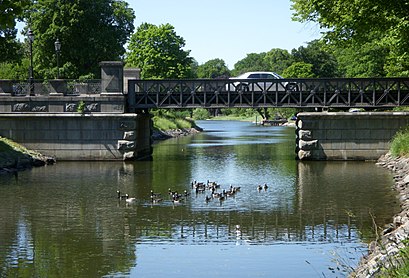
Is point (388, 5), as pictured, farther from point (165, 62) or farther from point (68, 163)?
point (165, 62)

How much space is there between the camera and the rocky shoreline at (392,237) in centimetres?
1305

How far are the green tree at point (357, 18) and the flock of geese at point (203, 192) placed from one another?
904 cm

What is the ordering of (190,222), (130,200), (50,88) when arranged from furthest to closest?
(50,88), (130,200), (190,222)

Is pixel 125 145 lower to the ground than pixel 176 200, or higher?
higher

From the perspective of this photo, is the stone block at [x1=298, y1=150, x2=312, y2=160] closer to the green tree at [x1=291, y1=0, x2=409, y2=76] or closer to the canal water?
the canal water

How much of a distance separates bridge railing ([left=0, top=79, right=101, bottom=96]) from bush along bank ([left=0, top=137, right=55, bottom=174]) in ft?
11.6

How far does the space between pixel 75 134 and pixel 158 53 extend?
136ft

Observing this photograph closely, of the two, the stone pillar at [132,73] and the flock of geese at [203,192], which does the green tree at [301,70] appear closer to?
the stone pillar at [132,73]

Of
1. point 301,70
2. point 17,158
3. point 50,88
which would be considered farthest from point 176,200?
point 301,70

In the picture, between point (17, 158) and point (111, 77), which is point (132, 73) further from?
point (17, 158)

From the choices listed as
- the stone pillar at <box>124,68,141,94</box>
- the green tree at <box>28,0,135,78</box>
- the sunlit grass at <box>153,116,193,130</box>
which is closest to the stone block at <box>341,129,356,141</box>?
the stone pillar at <box>124,68,141,94</box>

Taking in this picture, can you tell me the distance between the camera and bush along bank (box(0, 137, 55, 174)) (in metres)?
39.7

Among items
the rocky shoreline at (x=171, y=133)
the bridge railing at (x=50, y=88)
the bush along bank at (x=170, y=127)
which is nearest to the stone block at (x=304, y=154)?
the bridge railing at (x=50, y=88)

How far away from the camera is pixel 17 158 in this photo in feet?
136
